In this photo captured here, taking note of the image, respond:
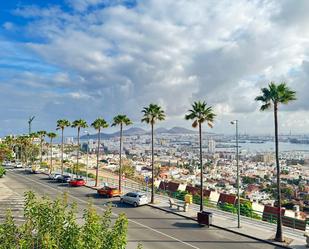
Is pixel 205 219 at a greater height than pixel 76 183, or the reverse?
pixel 76 183

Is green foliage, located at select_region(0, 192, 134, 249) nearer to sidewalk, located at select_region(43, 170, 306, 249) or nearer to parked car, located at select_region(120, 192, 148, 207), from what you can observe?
sidewalk, located at select_region(43, 170, 306, 249)

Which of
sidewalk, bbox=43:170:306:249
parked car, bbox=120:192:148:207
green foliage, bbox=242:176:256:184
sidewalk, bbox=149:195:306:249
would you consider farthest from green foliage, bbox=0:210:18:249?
green foliage, bbox=242:176:256:184

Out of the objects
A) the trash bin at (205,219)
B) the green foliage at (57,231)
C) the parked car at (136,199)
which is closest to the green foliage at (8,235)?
the green foliage at (57,231)

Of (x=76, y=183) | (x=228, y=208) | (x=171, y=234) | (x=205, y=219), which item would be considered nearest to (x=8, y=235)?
(x=171, y=234)

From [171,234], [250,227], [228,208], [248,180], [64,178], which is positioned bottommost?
[248,180]

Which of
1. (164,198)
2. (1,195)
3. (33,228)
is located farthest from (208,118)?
(1,195)

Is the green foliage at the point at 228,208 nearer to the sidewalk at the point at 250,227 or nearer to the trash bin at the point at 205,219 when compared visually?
the sidewalk at the point at 250,227

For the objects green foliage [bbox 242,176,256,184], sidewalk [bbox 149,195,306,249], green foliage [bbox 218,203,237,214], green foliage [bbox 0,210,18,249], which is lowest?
green foliage [bbox 242,176,256,184]

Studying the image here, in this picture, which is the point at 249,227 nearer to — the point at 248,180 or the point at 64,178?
the point at 64,178
